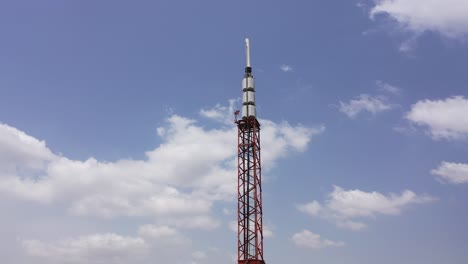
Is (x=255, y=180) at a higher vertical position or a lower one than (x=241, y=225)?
higher

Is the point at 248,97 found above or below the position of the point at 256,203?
above

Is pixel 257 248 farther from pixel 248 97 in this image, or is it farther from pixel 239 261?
pixel 248 97

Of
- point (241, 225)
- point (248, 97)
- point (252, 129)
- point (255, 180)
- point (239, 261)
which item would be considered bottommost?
point (239, 261)

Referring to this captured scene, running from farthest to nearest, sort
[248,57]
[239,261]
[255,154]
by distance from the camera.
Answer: [248,57] < [255,154] < [239,261]

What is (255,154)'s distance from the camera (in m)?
73.8

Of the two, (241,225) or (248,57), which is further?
(248,57)

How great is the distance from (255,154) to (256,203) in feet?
27.4

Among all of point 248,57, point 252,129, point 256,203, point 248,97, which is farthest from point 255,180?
point 248,57

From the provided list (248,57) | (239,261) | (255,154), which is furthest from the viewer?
(248,57)

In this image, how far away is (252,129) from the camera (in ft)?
247

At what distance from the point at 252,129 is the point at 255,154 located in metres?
4.60

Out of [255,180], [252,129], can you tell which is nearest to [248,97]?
[252,129]

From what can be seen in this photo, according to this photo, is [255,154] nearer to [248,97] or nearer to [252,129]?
[252,129]

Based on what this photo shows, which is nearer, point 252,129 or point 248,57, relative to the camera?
point 252,129
